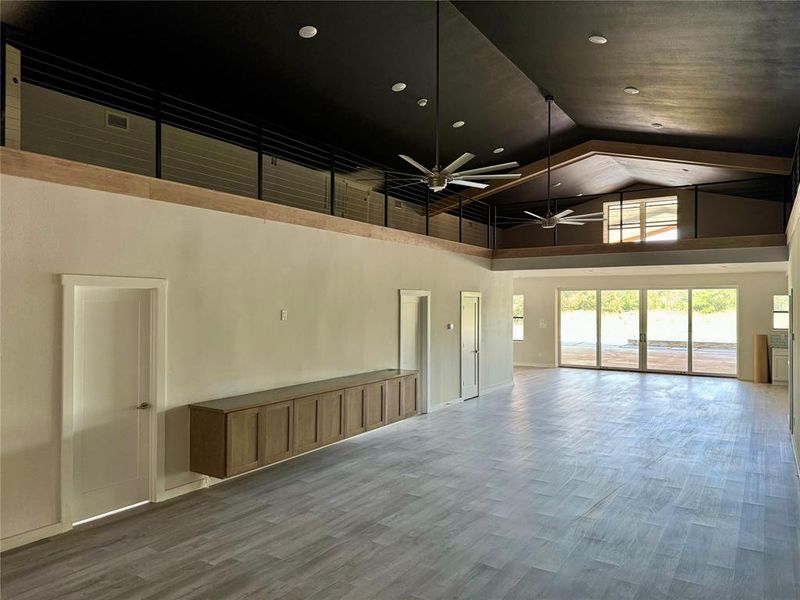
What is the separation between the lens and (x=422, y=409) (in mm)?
8680

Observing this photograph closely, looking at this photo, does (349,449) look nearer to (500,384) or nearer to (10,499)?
(10,499)

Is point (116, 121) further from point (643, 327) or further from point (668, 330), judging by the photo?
point (668, 330)

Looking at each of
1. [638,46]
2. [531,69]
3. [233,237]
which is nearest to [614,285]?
[531,69]

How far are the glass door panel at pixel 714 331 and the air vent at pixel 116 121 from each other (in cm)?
1278

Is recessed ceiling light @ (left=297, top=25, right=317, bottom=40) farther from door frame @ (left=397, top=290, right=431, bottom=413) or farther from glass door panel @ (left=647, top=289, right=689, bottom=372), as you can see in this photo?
glass door panel @ (left=647, top=289, right=689, bottom=372)

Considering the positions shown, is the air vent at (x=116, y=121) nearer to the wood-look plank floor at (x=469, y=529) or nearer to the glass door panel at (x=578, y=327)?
the wood-look plank floor at (x=469, y=529)

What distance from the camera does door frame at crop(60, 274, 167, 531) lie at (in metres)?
4.06

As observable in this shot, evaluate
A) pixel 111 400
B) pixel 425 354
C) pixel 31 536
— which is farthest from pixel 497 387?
pixel 31 536

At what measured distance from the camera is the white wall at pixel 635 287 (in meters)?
12.2

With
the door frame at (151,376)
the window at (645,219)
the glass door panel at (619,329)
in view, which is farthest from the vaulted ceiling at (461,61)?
the glass door panel at (619,329)

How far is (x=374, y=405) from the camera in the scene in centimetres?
668

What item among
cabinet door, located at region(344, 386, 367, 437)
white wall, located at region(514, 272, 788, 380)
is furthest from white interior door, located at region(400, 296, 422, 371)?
white wall, located at region(514, 272, 788, 380)

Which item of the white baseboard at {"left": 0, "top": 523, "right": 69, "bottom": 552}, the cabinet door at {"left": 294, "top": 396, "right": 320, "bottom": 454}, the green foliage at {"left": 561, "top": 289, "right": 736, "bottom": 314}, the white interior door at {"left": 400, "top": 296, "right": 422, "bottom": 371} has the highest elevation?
the green foliage at {"left": 561, "top": 289, "right": 736, "bottom": 314}

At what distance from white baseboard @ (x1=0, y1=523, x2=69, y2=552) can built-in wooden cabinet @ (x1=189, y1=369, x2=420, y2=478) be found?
118 cm
